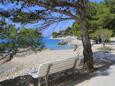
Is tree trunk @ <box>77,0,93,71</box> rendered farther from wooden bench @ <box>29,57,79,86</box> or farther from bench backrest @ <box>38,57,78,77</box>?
bench backrest @ <box>38,57,78,77</box>

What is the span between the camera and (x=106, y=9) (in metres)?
40.1

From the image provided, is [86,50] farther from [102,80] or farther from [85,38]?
[102,80]

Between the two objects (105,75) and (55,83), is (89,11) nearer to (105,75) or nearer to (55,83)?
(105,75)

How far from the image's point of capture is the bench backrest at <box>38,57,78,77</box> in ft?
31.8

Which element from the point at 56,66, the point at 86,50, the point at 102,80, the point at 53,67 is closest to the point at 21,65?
the point at 86,50

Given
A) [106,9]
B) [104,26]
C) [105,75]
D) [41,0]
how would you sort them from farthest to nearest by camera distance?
[104,26], [106,9], [41,0], [105,75]

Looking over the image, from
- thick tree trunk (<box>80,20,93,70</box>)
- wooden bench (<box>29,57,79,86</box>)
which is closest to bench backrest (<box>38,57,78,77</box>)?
wooden bench (<box>29,57,79,86</box>)

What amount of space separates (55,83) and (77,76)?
4.71 feet

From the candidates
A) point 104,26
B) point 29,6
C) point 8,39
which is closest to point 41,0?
point 29,6

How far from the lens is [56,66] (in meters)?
10.3

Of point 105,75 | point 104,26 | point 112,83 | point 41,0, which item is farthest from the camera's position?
point 104,26

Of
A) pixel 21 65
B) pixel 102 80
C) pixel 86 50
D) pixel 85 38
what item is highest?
pixel 85 38

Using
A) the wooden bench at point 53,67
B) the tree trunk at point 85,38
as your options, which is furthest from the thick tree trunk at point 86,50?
the wooden bench at point 53,67

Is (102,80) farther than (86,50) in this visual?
No
